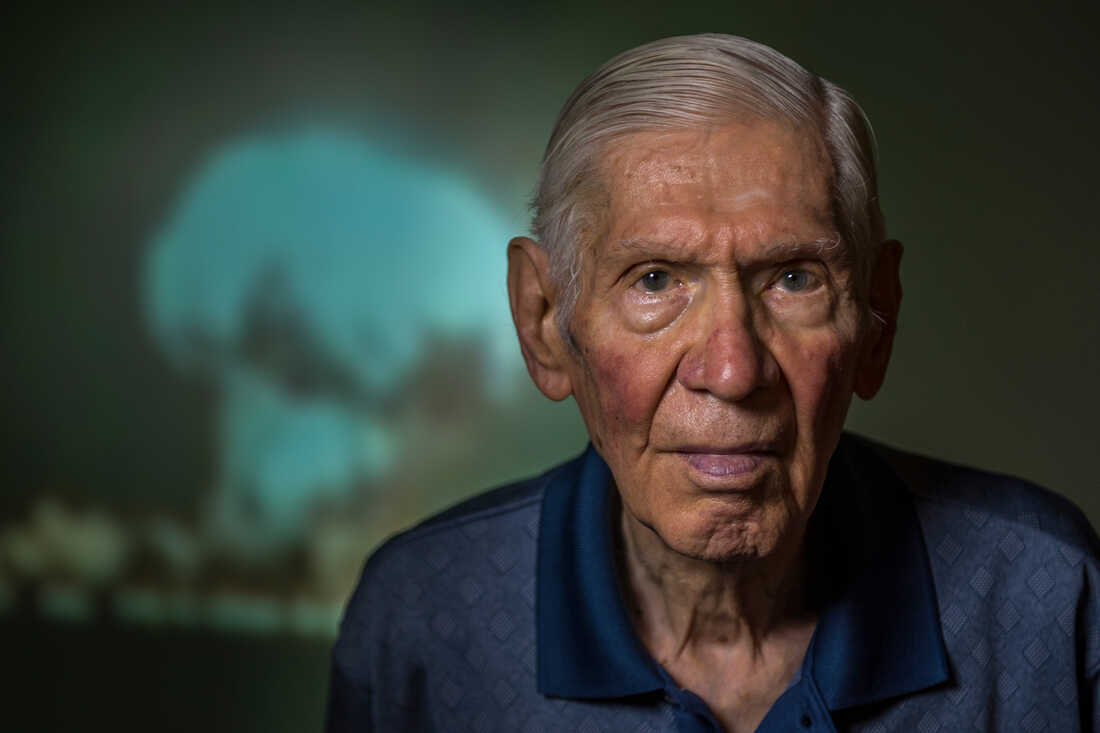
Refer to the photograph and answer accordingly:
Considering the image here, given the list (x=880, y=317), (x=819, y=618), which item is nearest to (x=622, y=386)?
(x=880, y=317)

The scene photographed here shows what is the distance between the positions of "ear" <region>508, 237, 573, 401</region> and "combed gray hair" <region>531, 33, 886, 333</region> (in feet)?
0.21

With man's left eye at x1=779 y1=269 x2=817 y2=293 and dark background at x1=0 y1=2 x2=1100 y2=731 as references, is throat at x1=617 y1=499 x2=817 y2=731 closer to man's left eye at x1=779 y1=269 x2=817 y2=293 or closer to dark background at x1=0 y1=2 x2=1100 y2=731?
man's left eye at x1=779 y1=269 x2=817 y2=293

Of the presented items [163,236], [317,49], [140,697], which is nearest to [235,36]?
[317,49]

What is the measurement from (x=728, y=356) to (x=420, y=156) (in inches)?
64.2

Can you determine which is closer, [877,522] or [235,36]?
[877,522]

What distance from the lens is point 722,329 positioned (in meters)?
1.57

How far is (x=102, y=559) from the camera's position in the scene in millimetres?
3074

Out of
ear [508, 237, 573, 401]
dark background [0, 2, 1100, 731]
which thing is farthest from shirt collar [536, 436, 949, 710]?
dark background [0, 2, 1100, 731]

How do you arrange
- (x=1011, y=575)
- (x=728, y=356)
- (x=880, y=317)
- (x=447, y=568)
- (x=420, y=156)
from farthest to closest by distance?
(x=420, y=156)
(x=447, y=568)
(x=1011, y=575)
(x=880, y=317)
(x=728, y=356)

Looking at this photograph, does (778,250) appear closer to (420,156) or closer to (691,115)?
(691,115)

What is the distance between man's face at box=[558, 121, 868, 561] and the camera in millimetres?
1574

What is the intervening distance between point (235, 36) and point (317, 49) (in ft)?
0.58

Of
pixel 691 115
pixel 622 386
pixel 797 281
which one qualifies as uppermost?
pixel 691 115

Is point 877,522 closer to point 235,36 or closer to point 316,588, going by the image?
point 316,588
